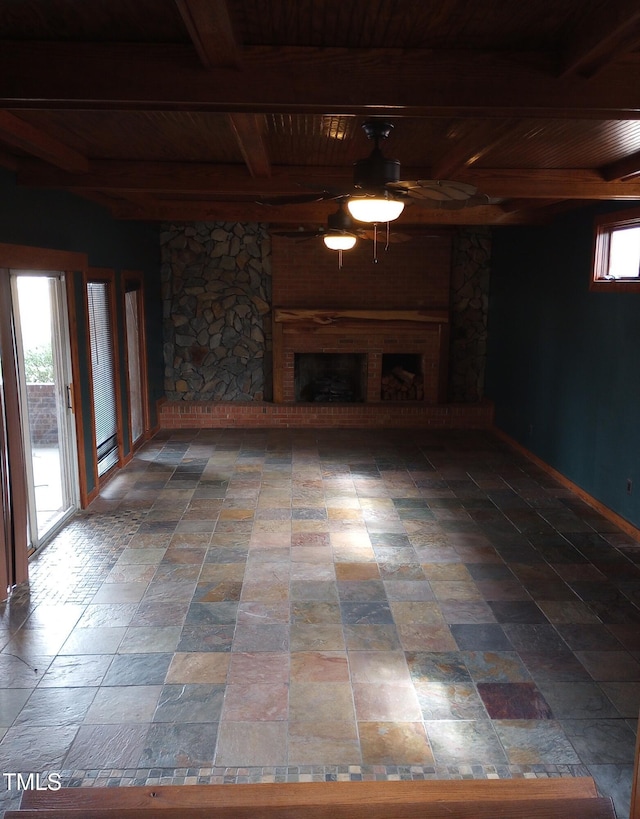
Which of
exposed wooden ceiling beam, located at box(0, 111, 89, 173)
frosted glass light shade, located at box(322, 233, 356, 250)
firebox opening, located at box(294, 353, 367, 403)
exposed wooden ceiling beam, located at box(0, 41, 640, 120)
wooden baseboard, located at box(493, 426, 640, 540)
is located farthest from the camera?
firebox opening, located at box(294, 353, 367, 403)

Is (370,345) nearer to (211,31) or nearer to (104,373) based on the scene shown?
(104,373)

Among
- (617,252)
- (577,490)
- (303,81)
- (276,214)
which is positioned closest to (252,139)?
(303,81)

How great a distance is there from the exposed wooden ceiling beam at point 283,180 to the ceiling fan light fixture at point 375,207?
1479 millimetres

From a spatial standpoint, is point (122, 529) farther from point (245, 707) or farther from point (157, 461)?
point (245, 707)

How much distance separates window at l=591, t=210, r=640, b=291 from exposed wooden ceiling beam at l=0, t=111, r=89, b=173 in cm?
422

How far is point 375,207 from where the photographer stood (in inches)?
121

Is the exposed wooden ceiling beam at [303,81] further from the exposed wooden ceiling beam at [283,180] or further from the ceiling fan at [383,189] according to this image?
the exposed wooden ceiling beam at [283,180]

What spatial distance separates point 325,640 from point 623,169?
3782 mm

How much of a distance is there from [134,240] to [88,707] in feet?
18.3

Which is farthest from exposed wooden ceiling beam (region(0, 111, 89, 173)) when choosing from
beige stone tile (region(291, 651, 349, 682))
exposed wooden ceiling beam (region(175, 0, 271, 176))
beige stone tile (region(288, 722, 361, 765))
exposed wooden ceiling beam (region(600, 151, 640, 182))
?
exposed wooden ceiling beam (region(600, 151, 640, 182))

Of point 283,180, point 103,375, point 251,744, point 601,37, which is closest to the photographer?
point 601,37

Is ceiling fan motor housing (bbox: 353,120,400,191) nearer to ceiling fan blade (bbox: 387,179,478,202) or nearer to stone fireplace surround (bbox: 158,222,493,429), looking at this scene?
ceiling fan blade (bbox: 387,179,478,202)

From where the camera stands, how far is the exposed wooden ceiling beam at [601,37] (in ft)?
6.52

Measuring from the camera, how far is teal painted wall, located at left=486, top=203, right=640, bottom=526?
5.10 meters
